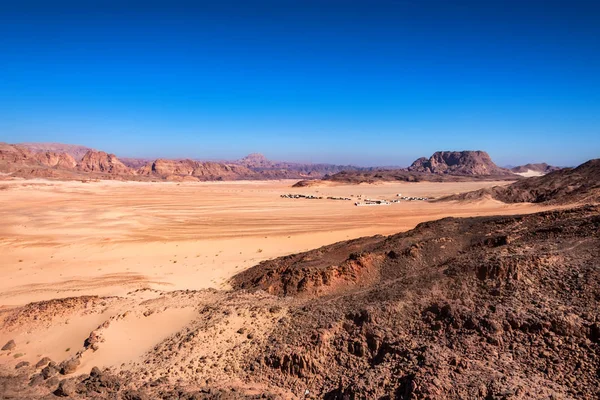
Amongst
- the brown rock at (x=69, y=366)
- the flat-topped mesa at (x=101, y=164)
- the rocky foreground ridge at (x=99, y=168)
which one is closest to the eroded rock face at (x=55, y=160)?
the rocky foreground ridge at (x=99, y=168)

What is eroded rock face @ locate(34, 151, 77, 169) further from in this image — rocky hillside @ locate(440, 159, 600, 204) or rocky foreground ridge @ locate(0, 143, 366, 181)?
rocky hillside @ locate(440, 159, 600, 204)

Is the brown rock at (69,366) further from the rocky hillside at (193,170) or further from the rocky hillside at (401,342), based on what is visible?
the rocky hillside at (193,170)

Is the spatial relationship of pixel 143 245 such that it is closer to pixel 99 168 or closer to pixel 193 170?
pixel 99 168

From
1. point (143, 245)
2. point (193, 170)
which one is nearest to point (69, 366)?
point (143, 245)

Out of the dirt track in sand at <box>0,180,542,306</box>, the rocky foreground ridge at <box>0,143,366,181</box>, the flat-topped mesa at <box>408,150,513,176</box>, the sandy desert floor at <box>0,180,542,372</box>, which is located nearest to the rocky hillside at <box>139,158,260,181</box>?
the rocky foreground ridge at <box>0,143,366,181</box>

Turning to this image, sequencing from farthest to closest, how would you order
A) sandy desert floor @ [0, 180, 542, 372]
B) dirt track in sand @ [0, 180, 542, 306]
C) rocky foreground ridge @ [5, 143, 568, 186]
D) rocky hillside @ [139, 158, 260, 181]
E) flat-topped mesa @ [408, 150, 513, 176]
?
flat-topped mesa @ [408, 150, 513, 176] < rocky hillside @ [139, 158, 260, 181] < rocky foreground ridge @ [5, 143, 568, 186] < dirt track in sand @ [0, 180, 542, 306] < sandy desert floor @ [0, 180, 542, 372]

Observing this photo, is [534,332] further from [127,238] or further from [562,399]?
[127,238]
